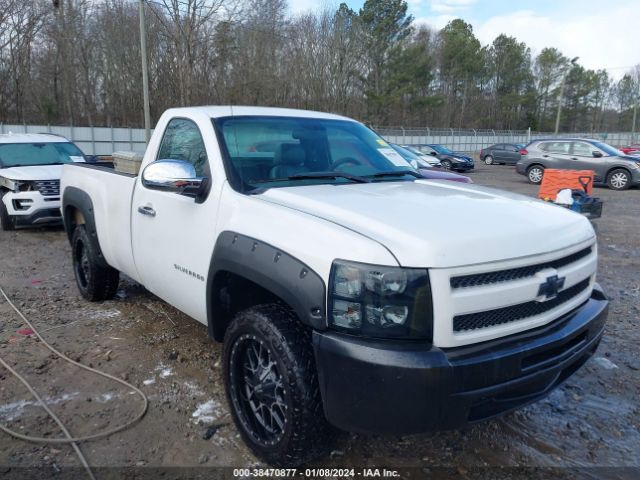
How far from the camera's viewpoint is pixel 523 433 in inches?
121

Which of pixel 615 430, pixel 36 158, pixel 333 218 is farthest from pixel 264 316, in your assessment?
pixel 36 158

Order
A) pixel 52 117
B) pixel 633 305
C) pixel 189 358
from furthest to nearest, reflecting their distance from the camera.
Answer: pixel 52 117 → pixel 633 305 → pixel 189 358

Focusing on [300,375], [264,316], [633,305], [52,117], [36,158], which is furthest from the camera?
[52,117]

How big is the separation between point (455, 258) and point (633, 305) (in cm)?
441

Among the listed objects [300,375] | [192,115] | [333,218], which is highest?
[192,115]

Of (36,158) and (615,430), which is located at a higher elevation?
(36,158)

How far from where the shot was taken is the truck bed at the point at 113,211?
4062mm

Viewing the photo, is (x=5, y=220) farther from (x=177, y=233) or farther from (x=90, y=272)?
(x=177, y=233)

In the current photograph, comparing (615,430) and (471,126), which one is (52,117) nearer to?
(615,430)

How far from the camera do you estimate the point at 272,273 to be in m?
2.43

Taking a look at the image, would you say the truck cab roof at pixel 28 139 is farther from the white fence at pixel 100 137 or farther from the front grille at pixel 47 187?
the white fence at pixel 100 137

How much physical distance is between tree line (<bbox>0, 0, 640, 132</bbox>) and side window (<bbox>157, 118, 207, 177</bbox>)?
88.3ft

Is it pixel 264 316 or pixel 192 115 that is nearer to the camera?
pixel 264 316

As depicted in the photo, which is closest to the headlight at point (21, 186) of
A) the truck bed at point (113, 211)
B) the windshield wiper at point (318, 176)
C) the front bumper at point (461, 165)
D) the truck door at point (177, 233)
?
the truck bed at point (113, 211)
